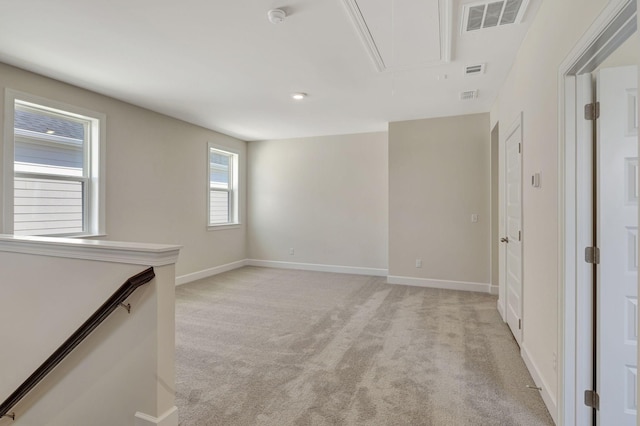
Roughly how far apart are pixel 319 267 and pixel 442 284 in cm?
237

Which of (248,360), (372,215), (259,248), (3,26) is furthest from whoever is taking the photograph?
(259,248)

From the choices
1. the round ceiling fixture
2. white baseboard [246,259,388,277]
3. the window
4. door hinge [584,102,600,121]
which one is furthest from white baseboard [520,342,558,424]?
the window

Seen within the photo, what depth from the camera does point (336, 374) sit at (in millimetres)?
2453

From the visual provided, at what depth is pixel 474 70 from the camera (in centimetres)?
322

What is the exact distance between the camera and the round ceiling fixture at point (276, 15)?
2217 mm

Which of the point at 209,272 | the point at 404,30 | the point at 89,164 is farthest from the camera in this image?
the point at 209,272

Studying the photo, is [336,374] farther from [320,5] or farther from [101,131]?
[101,131]

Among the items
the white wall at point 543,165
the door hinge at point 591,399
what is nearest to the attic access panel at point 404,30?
the white wall at point 543,165

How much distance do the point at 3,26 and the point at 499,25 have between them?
3793mm

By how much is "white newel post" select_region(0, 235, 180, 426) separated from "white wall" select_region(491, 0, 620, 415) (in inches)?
88.2

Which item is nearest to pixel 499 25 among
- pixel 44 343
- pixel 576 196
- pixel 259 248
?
pixel 576 196

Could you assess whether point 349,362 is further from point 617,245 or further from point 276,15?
point 276,15

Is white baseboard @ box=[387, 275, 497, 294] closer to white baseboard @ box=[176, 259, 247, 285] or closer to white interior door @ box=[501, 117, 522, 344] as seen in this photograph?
white interior door @ box=[501, 117, 522, 344]

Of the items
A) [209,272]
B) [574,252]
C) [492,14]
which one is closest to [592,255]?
A: [574,252]
